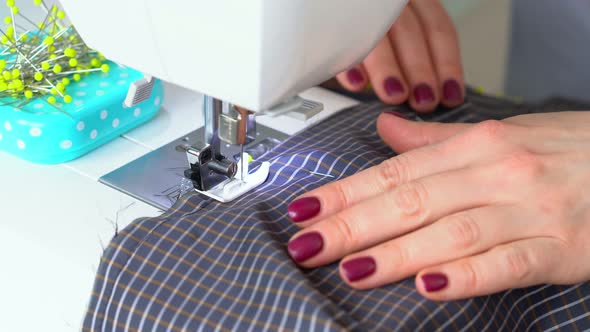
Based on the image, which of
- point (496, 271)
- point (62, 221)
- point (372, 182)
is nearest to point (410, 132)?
point (372, 182)

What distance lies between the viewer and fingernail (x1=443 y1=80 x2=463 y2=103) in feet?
3.75

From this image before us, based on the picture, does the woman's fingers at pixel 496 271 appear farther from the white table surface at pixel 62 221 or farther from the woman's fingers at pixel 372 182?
the white table surface at pixel 62 221

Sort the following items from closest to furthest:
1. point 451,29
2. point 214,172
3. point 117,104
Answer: point 214,172, point 117,104, point 451,29

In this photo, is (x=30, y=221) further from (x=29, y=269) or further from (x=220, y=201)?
(x=220, y=201)

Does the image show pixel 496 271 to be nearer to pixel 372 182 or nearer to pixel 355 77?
pixel 372 182

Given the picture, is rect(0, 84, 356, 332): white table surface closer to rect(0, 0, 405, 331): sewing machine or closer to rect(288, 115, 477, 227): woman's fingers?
rect(0, 0, 405, 331): sewing machine

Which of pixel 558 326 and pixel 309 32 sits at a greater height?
pixel 309 32

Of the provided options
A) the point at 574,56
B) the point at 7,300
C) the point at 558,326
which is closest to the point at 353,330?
the point at 558,326

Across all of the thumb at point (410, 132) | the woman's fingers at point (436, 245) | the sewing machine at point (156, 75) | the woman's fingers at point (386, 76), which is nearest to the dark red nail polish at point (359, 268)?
the woman's fingers at point (436, 245)

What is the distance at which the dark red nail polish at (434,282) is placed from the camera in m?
Result: 0.69

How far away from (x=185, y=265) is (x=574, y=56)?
1716 mm

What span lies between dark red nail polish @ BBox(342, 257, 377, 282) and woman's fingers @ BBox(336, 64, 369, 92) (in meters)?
0.53

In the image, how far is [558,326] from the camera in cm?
75

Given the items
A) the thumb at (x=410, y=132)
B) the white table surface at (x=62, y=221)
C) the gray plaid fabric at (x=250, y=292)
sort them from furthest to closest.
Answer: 1. the thumb at (x=410, y=132)
2. the white table surface at (x=62, y=221)
3. the gray plaid fabric at (x=250, y=292)
